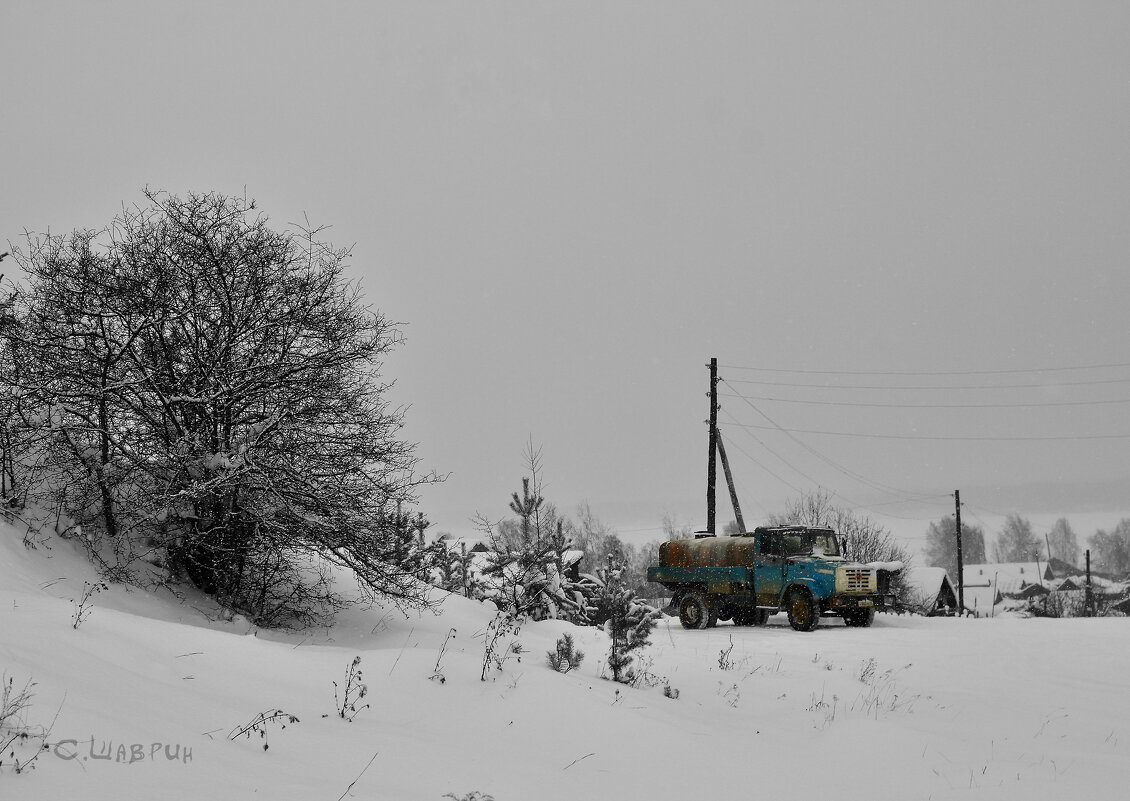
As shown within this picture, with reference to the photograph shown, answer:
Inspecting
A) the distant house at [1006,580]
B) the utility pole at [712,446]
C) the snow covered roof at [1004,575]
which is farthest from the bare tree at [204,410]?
the snow covered roof at [1004,575]

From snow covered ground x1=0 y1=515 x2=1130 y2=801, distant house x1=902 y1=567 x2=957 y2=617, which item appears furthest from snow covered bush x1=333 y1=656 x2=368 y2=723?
distant house x1=902 y1=567 x2=957 y2=617

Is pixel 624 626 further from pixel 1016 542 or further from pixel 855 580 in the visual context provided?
pixel 1016 542

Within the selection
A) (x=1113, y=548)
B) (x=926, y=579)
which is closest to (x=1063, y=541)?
(x=1113, y=548)

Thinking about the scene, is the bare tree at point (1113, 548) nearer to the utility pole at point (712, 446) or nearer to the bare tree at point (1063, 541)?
the bare tree at point (1063, 541)

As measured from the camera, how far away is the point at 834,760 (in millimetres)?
7309

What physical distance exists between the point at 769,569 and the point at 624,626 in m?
11.5

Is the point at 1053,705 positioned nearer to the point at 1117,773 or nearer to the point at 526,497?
the point at 1117,773

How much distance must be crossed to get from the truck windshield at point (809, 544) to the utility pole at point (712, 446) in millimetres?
5746

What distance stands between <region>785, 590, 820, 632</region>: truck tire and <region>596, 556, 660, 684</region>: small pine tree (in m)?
10.1

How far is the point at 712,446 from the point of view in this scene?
89.6ft

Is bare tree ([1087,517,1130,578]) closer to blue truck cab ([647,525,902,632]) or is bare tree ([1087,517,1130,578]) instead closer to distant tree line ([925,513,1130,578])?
distant tree line ([925,513,1130,578])

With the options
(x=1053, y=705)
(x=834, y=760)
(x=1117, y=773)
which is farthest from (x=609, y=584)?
(x=1053, y=705)

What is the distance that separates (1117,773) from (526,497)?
8.67 metres

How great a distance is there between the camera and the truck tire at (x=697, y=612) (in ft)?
67.8
